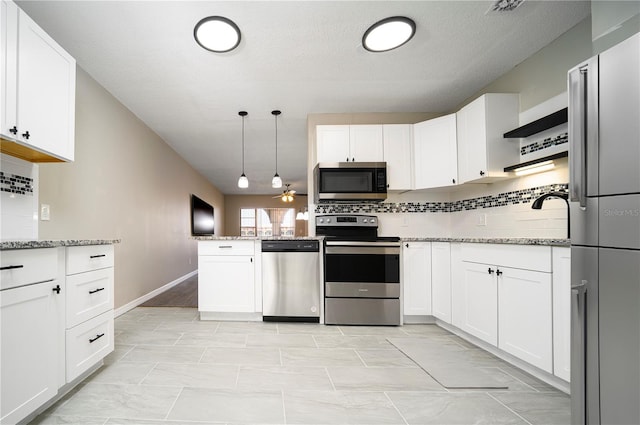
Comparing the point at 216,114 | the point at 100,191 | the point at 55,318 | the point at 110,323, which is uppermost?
the point at 216,114

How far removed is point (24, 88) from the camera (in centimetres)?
159

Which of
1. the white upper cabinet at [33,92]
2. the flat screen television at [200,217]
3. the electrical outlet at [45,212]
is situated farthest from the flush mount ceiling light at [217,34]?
the flat screen television at [200,217]

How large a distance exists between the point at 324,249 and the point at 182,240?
12.9 feet

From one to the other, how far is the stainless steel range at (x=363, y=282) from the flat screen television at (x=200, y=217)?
14.9 feet

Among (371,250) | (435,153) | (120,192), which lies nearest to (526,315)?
(371,250)

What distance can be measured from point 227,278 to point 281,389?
155 cm

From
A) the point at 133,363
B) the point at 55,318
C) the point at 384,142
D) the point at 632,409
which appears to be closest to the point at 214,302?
the point at 133,363

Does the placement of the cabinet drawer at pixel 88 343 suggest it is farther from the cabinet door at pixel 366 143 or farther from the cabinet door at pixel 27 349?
the cabinet door at pixel 366 143

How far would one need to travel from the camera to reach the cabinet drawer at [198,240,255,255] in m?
3.04

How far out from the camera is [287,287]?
3023mm

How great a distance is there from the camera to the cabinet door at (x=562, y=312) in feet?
5.25

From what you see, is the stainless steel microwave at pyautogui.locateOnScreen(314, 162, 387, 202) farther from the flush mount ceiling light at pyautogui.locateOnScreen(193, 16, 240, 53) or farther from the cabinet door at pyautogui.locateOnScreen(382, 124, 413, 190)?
the flush mount ceiling light at pyautogui.locateOnScreen(193, 16, 240, 53)

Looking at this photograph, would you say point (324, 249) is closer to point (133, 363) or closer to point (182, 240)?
point (133, 363)

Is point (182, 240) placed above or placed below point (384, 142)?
below
